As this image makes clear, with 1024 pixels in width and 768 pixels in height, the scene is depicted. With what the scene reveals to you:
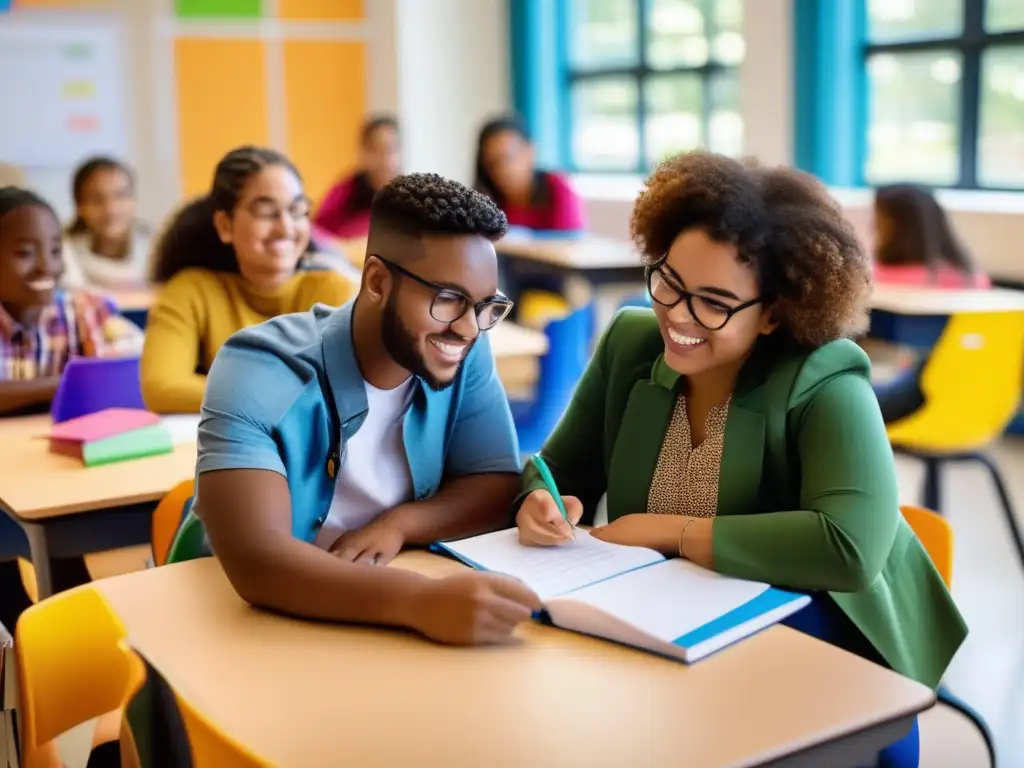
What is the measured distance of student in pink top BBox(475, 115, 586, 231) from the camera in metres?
6.19

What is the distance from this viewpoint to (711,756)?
115cm

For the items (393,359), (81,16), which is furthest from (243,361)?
(81,16)

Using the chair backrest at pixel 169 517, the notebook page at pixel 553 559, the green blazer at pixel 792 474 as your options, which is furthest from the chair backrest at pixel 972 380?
the chair backrest at pixel 169 517

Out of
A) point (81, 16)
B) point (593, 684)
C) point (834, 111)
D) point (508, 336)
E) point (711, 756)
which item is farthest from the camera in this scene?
point (81, 16)

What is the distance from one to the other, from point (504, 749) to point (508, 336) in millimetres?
2483

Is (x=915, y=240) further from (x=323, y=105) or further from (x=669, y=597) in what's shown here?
(x=323, y=105)

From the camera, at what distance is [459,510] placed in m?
1.80

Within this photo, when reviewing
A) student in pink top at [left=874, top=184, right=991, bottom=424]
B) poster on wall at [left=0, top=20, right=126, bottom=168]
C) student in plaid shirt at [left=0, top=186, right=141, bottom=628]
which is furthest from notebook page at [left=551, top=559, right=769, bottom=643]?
poster on wall at [left=0, top=20, right=126, bottom=168]

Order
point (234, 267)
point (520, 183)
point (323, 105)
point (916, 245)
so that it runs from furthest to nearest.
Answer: point (323, 105) < point (520, 183) < point (916, 245) < point (234, 267)

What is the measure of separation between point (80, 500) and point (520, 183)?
4414mm

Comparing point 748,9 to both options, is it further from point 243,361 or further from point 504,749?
point 504,749

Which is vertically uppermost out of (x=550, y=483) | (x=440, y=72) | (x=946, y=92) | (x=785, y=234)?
(x=440, y=72)

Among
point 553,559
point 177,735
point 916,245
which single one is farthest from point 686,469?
point 916,245

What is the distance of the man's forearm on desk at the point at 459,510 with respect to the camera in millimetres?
1748
